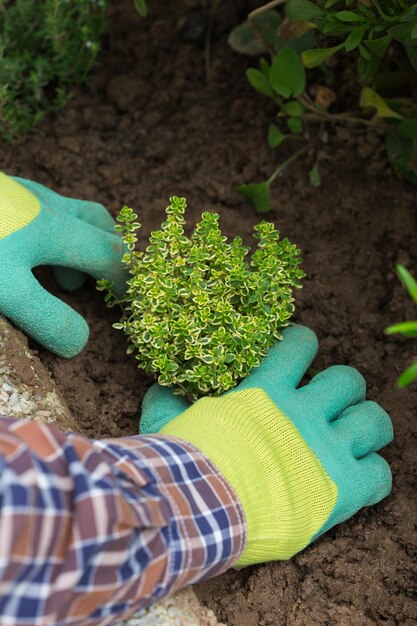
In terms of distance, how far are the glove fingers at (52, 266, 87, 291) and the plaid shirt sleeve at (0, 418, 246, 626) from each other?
657mm

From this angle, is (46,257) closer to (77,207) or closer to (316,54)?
(77,207)

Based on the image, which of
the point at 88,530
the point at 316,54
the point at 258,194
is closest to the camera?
the point at 88,530

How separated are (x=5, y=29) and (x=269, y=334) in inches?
45.8

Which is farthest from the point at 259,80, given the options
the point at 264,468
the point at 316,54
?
the point at 264,468

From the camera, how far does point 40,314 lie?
173 centimetres

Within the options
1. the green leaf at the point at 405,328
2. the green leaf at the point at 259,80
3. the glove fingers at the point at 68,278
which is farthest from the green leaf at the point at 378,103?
the green leaf at the point at 405,328

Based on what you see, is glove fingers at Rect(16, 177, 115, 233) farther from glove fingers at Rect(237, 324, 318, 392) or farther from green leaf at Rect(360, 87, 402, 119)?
green leaf at Rect(360, 87, 402, 119)

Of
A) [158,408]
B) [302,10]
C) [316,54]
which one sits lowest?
[158,408]

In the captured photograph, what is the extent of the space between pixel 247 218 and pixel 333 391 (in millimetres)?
670

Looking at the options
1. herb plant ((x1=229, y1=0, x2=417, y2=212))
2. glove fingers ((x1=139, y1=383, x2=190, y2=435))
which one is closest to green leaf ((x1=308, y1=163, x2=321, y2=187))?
herb plant ((x1=229, y1=0, x2=417, y2=212))

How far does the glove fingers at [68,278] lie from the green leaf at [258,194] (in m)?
0.50

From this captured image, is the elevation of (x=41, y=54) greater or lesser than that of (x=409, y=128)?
lesser

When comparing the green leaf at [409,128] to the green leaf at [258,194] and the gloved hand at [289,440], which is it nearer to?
the green leaf at [258,194]

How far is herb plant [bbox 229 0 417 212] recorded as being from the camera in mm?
1773
